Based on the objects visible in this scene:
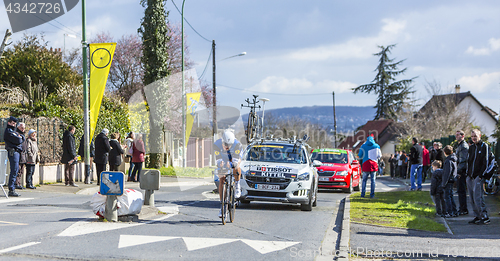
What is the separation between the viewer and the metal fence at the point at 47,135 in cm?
1602

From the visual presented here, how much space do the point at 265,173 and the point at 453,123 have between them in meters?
37.1

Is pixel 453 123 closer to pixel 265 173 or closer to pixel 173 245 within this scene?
pixel 265 173

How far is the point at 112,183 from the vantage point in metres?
8.71

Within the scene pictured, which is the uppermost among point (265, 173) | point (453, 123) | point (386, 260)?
point (453, 123)

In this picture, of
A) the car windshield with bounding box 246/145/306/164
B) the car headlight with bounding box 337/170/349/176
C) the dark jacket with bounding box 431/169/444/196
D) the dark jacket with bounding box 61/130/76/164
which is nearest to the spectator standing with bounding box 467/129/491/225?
the dark jacket with bounding box 431/169/444/196

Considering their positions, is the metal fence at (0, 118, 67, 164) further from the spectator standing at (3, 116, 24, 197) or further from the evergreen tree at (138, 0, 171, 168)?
the evergreen tree at (138, 0, 171, 168)

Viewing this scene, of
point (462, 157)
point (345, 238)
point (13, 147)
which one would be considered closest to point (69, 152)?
point (13, 147)

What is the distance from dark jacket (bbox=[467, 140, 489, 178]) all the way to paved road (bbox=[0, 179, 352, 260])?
3059 millimetres

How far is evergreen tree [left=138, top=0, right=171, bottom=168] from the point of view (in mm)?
24953

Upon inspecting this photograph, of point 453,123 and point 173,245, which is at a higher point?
point 453,123

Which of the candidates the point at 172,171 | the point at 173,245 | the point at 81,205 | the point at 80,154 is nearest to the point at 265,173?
the point at 81,205

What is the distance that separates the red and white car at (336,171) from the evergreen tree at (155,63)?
895 centimetres

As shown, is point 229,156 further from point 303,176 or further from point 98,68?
point 98,68

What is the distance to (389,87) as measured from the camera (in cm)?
6600
